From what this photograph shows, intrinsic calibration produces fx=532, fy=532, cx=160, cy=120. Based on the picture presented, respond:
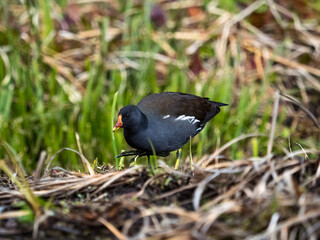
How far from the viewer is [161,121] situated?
3316mm

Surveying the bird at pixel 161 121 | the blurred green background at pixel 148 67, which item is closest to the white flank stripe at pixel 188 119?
the bird at pixel 161 121

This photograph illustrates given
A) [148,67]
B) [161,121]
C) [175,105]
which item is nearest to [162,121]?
[161,121]

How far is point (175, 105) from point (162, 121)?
0.18 metres

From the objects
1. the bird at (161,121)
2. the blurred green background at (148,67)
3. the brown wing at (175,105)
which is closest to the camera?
the bird at (161,121)

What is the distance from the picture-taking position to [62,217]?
164 centimetres

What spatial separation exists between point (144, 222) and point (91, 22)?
4.49 meters

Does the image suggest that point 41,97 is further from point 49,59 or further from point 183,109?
point 183,109

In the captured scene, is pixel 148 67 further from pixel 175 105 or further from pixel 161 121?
pixel 161 121

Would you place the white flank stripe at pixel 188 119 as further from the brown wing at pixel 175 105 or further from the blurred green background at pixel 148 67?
the blurred green background at pixel 148 67

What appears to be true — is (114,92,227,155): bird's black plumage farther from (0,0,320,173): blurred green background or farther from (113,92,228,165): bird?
(0,0,320,173): blurred green background

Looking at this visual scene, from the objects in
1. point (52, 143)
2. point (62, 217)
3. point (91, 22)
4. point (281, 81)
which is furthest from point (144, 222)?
point (91, 22)

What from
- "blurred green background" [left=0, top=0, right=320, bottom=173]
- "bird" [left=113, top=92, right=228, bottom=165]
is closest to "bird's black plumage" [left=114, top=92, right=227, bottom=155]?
"bird" [left=113, top=92, right=228, bottom=165]

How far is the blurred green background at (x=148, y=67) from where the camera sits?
4156mm

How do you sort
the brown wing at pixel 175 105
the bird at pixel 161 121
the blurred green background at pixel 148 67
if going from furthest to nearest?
the blurred green background at pixel 148 67
the brown wing at pixel 175 105
the bird at pixel 161 121
